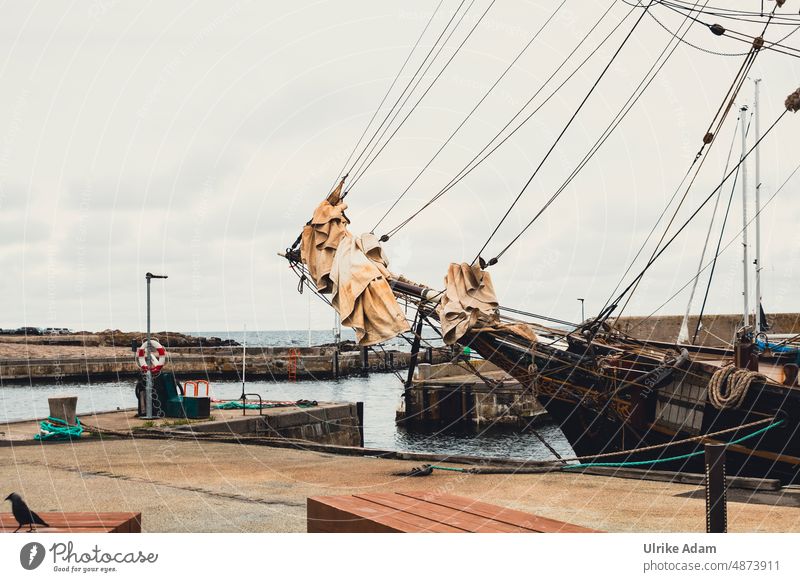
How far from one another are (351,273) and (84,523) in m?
9.10

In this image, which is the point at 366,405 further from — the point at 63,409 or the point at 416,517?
the point at 416,517

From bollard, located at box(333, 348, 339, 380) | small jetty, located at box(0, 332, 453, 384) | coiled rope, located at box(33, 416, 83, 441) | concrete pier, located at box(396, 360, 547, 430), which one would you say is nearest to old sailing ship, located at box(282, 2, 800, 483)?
coiled rope, located at box(33, 416, 83, 441)

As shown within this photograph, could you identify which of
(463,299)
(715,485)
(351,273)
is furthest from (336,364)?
(715,485)

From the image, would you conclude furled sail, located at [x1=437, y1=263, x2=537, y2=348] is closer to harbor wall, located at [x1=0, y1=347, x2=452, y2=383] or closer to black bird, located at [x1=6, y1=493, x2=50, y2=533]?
black bird, located at [x1=6, y1=493, x2=50, y2=533]

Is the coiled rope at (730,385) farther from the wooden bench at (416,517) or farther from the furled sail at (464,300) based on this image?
the wooden bench at (416,517)

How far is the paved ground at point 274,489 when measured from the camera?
9359mm

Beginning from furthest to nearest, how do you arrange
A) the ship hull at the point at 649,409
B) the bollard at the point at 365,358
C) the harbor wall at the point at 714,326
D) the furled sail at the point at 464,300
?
1. the harbor wall at the point at 714,326
2. the bollard at the point at 365,358
3. the furled sail at the point at 464,300
4. the ship hull at the point at 649,409

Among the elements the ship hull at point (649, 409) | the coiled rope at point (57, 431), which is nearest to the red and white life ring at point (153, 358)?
the coiled rope at point (57, 431)

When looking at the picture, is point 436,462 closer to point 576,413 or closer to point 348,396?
point 576,413

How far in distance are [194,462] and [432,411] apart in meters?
29.4

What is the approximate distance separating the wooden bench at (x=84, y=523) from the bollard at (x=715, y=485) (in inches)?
169

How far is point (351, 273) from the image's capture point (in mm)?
14984

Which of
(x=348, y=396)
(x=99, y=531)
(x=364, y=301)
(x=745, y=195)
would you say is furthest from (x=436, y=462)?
(x=348, y=396)
